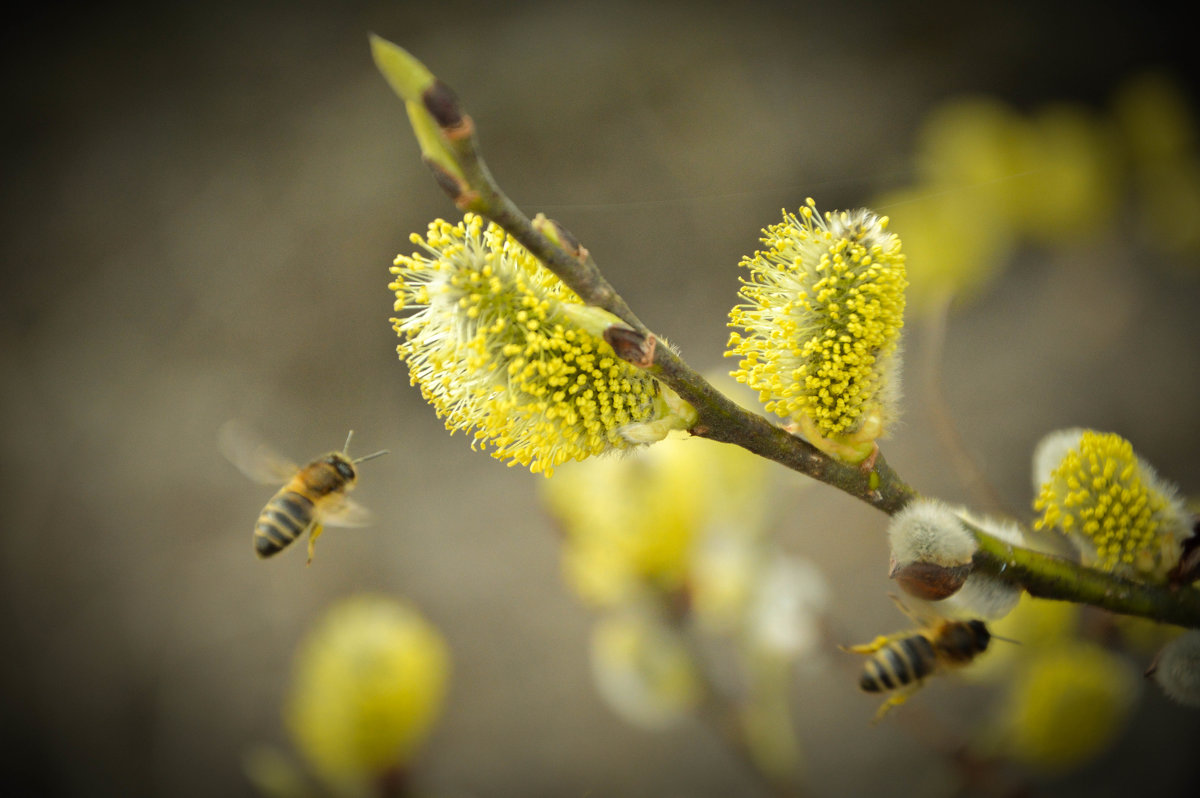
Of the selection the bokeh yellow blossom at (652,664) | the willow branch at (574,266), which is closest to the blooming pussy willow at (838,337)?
the willow branch at (574,266)

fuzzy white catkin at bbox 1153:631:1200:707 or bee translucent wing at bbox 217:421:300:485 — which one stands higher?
fuzzy white catkin at bbox 1153:631:1200:707

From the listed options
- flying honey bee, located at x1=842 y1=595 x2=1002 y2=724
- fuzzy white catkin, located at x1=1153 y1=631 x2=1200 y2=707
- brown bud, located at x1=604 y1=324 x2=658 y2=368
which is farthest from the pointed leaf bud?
fuzzy white catkin, located at x1=1153 y1=631 x2=1200 y2=707

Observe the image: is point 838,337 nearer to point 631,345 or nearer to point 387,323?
point 631,345

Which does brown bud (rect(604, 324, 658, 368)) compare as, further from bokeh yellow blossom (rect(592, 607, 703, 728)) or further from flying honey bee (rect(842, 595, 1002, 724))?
bokeh yellow blossom (rect(592, 607, 703, 728))

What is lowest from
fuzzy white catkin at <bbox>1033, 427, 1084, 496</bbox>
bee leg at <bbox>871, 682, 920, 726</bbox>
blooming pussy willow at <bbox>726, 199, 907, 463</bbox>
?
bee leg at <bbox>871, 682, 920, 726</bbox>

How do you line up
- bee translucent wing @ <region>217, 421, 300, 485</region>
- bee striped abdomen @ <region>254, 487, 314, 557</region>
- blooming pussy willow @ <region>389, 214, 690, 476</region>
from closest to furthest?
blooming pussy willow @ <region>389, 214, 690, 476</region>, bee striped abdomen @ <region>254, 487, 314, 557</region>, bee translucent wing @ <region>217, 421, 300, 485</region>

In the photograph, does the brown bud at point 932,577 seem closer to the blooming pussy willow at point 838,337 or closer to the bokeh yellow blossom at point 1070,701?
the blooming pussy willow at point 838,337
